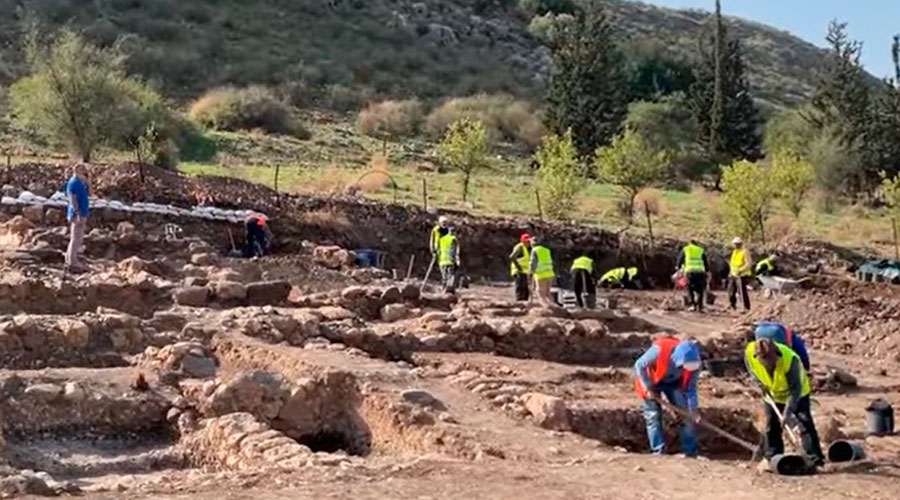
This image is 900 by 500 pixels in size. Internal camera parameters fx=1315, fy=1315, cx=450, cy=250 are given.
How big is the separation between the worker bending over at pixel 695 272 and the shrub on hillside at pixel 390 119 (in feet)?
93.2

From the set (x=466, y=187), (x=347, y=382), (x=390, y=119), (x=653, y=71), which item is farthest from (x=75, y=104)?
(x=653, y=71)

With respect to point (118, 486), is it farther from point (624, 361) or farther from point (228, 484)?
point (624, 361)

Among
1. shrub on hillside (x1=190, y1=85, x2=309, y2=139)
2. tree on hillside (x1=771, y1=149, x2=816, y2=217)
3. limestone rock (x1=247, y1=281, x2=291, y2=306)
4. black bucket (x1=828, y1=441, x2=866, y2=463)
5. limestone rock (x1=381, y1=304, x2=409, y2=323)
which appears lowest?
limestone rock (x1=381, y1=304, x2=409, y2=323)

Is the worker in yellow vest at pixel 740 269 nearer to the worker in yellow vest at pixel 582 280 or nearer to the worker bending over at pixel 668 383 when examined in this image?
the worker in yellow vest at pixel 582 280

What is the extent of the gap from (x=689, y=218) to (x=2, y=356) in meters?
28.9

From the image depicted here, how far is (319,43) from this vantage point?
62.3 meters

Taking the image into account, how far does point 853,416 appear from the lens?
13.9 meters

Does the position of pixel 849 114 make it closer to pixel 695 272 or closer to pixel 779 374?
pixel 695 272

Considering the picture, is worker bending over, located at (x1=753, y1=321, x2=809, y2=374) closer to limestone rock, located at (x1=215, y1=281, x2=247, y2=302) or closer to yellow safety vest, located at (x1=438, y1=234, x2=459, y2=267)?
limestone rock, located at (x1=215, y1=281, x2=247, y2=302)

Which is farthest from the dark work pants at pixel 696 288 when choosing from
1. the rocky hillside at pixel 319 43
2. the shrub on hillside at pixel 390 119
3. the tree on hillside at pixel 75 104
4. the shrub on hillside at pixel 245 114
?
the rocky hillside at pixel 319 43

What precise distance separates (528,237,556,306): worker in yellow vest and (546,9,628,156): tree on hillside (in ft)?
92.1

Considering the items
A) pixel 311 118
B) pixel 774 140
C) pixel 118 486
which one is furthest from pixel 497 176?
pixel 118 486

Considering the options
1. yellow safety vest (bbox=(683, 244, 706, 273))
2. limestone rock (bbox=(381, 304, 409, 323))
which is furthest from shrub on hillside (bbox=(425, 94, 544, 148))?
limestone rock (bbox=(381, 304, 409, 323))

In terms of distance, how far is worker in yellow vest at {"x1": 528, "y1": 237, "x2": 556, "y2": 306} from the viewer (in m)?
20.0
